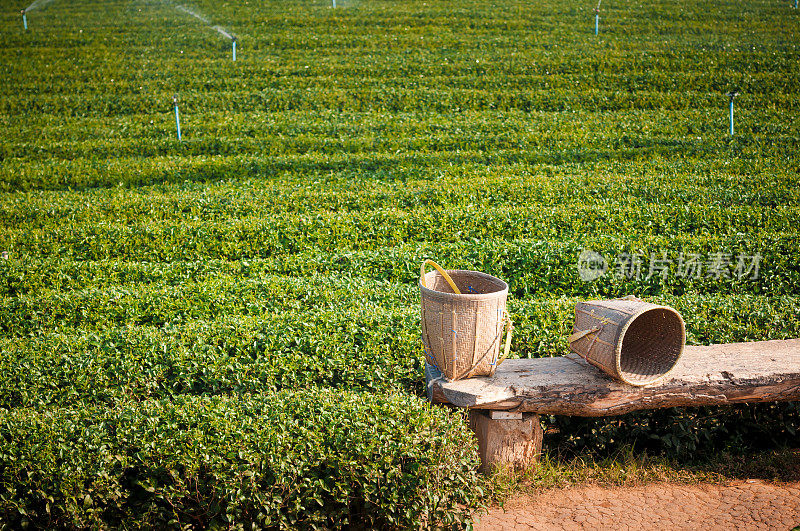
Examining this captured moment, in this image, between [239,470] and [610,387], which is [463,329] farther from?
[239,470]

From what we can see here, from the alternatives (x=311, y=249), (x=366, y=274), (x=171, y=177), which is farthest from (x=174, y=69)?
(x=366, y=274)

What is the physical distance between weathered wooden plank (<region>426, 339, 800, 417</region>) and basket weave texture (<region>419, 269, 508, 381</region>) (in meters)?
0.14

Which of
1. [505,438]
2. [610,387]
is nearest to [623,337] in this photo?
[610,387]

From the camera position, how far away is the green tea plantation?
416cm

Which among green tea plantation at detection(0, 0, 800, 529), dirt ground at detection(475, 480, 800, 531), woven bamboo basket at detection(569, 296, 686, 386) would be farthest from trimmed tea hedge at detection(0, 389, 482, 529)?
woven bamboo basket at detection(569, 296, 686, 386)

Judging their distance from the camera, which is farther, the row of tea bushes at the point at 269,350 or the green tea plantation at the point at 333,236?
the row of tea bushes at the point at 269,350

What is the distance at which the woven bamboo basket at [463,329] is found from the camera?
458 cm

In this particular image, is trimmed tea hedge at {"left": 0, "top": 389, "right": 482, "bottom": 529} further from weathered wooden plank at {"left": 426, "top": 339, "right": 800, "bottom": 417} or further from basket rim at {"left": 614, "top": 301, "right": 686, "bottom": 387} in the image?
basket rim at {"left": 614, "top": 301, "right": 686, "bottom": 387}

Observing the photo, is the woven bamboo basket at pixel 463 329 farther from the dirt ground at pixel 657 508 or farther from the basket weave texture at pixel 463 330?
the dirt ground at pixel 657 508

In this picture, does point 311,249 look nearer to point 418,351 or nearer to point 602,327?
point 418,351

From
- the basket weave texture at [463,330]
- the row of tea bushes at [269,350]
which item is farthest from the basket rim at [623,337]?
the row of tea bushes at [269,350]

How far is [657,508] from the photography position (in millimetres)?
4590

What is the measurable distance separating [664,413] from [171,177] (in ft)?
37.8

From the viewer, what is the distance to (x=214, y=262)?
8.70 metres
